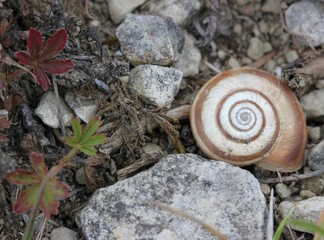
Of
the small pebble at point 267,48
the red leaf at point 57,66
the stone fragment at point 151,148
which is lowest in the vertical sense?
the stone fragment at point 151,148

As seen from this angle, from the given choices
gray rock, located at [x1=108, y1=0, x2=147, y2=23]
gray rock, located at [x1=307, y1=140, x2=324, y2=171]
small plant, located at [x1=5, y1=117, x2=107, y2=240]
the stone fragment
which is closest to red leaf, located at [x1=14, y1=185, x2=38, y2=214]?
small plant, located at [x1=5, y1=117, x2=107, y2=240]

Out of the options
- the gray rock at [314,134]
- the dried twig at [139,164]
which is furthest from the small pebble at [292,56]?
the dried twig at [139,164]

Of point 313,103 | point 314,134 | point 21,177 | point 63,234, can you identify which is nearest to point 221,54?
point 313,103

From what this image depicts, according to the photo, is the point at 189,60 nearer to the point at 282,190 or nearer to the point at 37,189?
the point at 282,190

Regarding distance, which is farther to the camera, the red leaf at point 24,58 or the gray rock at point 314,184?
the gray rock at point 314,184

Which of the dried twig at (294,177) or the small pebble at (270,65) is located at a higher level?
the small pebble at (270,65)

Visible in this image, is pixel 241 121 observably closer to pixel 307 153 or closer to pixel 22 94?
pixel 307 153

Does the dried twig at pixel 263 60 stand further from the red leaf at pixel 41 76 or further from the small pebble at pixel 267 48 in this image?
the red leaf at pixel 41 76
